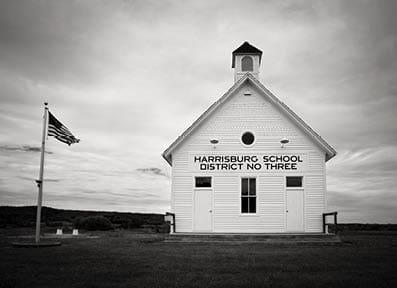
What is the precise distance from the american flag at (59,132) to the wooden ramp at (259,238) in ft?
19.0

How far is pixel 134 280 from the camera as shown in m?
8.50

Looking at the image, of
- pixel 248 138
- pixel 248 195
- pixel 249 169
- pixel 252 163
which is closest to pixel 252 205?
pixel 248 195

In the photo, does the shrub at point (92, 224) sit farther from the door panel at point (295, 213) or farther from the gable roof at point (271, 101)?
the door panel at point (295, 213)

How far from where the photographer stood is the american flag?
707 inches

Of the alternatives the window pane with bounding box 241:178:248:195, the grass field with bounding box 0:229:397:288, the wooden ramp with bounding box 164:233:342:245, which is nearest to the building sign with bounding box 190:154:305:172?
the window pane with bounding box 241:178:248:195

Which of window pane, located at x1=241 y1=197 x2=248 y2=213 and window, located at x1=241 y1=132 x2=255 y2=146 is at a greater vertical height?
window, located at x1=241 y1=132 x2=255 y2=146

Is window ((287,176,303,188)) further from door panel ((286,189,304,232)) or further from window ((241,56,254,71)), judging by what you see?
window ((241,56,254,71))

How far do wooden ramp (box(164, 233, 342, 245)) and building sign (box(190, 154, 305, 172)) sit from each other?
3.26m

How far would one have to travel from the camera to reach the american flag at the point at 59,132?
1795 centimetres

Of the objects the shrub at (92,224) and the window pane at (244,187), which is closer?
the window pane at (244,187)

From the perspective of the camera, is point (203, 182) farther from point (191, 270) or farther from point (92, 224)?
point (92, 224)

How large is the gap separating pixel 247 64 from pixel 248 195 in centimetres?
689

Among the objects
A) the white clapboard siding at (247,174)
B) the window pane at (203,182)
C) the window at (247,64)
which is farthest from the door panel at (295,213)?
the window at (247,64)

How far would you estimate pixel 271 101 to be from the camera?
2133cm
